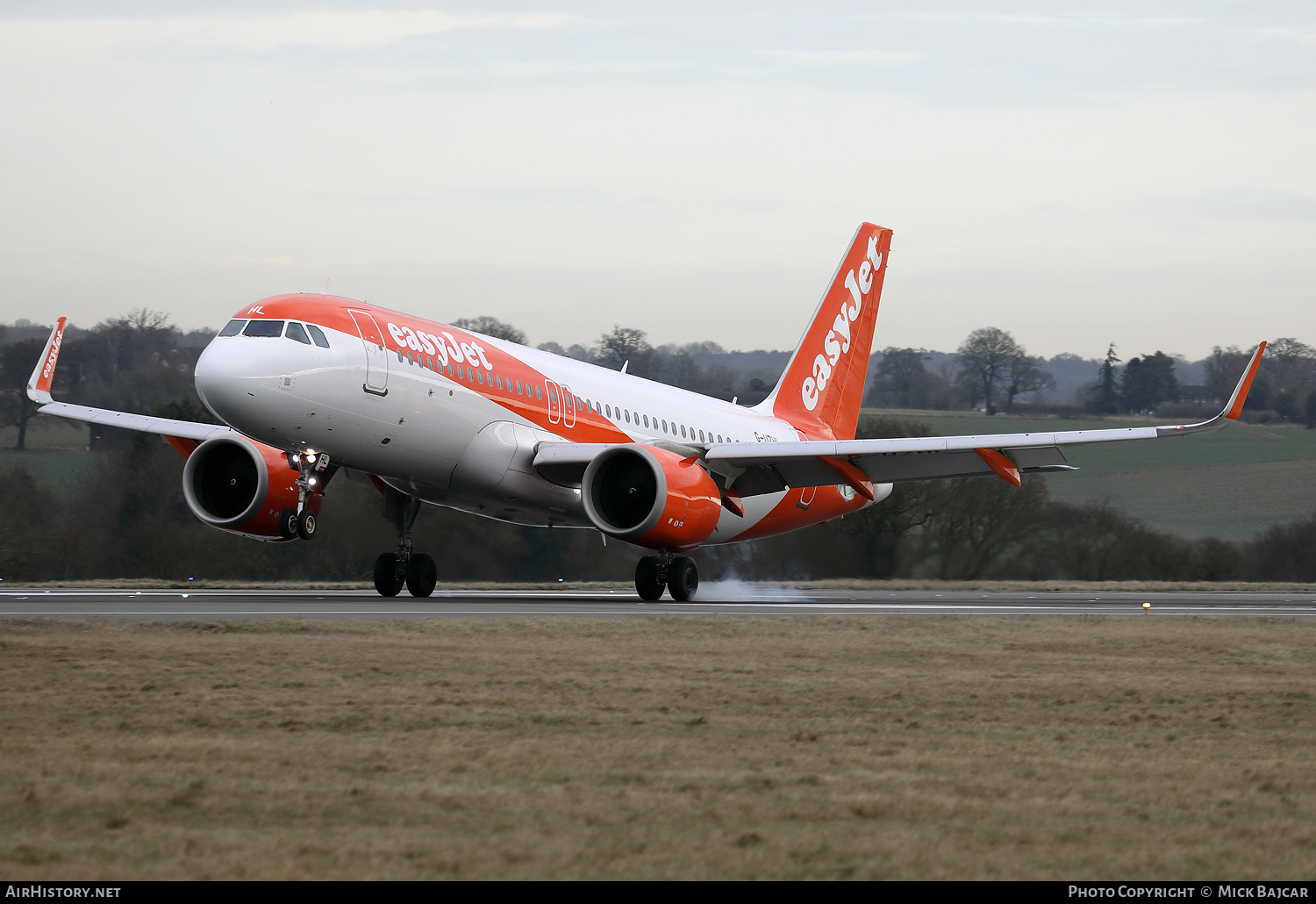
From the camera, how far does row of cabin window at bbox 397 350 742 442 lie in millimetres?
22625

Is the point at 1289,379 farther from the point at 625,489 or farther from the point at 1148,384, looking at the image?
the point at 625,489

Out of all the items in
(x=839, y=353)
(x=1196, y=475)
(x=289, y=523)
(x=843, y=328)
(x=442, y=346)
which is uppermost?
(x=843, y=328)

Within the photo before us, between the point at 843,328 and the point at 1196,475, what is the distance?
41235mm

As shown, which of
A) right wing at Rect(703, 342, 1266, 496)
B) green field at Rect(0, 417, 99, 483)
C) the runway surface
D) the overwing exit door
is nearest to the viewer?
the runway surface

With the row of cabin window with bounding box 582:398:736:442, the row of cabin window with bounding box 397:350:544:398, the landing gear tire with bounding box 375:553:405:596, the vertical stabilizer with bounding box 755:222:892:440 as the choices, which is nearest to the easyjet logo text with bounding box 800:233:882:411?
the vertical stabilizer with bounding box 755:222:892:440

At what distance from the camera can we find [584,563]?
43000 millimetres

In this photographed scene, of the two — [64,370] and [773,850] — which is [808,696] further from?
[64,370]

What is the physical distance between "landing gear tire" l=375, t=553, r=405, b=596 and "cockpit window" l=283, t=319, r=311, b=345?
210 inches

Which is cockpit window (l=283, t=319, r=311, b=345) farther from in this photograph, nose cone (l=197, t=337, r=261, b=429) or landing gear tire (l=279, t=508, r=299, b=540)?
landing gear tire (l=279, t=508, r=299, b=540)

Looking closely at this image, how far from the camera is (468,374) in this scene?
23.4 metres

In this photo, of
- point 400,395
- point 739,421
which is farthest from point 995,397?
point 400,395

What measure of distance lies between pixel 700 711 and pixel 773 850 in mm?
4191

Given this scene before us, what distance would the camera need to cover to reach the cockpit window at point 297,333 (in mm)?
21016

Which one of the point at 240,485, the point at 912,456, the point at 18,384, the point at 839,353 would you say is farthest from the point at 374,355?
the point at 18,384
